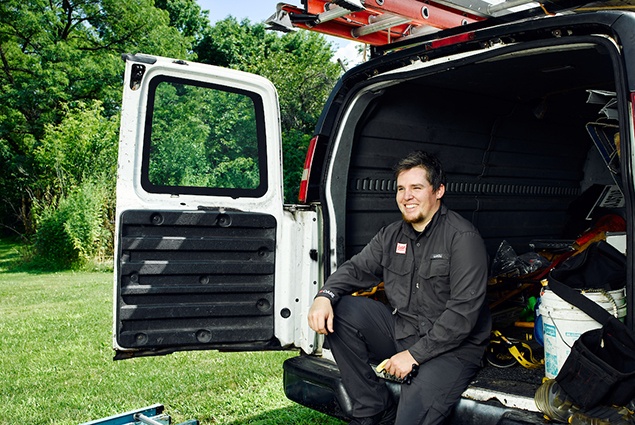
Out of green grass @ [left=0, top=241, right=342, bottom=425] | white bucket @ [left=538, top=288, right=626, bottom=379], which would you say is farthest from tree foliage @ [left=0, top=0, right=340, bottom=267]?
white bucket @ [left=538, top=288, right=626, bottom=379]

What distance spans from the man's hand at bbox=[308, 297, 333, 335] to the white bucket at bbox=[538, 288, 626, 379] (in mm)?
1007

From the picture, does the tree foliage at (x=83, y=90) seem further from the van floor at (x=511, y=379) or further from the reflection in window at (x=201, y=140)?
the van floor at (x=511, y=379)

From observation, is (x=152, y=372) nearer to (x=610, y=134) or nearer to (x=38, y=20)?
(x=610, y=134)

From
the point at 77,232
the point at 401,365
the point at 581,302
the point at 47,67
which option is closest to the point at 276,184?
the point at 401,365

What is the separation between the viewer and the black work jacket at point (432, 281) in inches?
115

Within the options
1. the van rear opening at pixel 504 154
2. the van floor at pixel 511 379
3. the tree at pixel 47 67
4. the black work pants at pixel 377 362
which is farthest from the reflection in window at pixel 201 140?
the tree at pixel 47 67

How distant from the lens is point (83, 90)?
909 inches

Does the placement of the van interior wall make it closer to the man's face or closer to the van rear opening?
the van rear opening

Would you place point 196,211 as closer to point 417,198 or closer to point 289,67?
point 417,198

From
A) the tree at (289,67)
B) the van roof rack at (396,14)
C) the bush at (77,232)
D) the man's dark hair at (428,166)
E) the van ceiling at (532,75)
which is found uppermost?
the tree at (289,67)

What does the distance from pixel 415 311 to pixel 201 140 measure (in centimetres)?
146

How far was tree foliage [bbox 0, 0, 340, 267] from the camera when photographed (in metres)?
16.2

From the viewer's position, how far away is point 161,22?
2533 cm

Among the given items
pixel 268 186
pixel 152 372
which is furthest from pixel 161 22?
pixel 268 186
